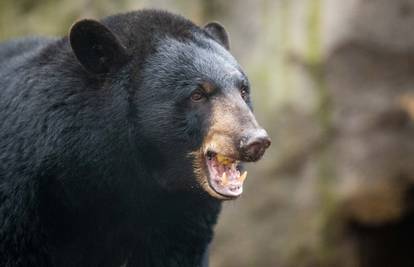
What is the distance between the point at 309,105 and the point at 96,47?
191 inches

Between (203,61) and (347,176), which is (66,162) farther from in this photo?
(347,176)

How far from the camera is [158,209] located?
486 cm

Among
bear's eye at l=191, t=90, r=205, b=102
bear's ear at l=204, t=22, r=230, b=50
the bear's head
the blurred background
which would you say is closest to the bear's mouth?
the bear's head

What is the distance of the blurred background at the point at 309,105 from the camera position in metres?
9.10

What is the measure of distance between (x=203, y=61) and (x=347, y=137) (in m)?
4.90

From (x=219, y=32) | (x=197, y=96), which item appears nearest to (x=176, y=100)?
(x=197, y=96)

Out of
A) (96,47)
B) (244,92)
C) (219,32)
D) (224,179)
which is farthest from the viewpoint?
(219,32)

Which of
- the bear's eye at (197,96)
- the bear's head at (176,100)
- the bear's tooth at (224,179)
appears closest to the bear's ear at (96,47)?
the bear's head at (176,100)

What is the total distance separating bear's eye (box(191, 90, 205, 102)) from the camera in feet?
15.1

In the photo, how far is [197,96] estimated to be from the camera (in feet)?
15.2

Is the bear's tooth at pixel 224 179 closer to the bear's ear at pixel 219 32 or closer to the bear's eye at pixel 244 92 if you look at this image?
the bear's eye at pixel 244 92

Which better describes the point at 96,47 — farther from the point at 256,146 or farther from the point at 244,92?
the point at 256,146

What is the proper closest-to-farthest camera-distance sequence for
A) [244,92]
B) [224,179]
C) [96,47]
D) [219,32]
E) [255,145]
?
[255,145], [224,179], [96,47], [244,92], [219,32]

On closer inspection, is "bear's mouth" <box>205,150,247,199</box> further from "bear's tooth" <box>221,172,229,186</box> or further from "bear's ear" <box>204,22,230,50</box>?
"bear's ear" <box>204,22,230,50</box>
